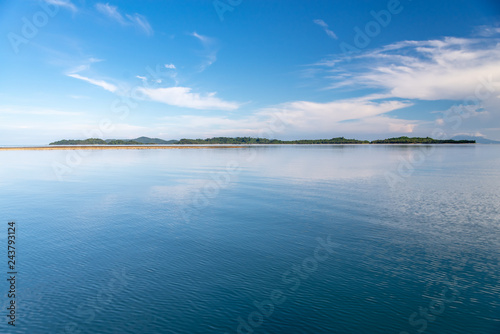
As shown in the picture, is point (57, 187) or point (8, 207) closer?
point (8, 207)

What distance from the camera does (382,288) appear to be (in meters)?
11.4

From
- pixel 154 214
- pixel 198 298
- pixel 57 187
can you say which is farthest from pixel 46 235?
pixel 57 187

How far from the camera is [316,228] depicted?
18.8 m

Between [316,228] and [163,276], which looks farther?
[316,228]

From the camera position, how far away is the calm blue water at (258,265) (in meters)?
9.77

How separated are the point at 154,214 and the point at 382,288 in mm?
17039

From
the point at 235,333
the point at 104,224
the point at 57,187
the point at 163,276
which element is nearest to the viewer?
the point at 235,333

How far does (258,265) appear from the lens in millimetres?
13523

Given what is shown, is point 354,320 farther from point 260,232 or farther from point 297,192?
point 297,192

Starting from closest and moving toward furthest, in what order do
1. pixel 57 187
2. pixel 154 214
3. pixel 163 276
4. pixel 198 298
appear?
1. pixel 198 298
2. pixel 163 276
3. pixel 154 214
4. pixel 57 187

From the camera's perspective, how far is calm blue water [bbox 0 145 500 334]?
9.77m

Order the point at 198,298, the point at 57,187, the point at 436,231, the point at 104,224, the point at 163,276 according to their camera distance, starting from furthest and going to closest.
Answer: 1. the point at 57,187
2. the point at 104,224
3. the point at 436,231
4. the point at 163,276
5. the point at 198,298

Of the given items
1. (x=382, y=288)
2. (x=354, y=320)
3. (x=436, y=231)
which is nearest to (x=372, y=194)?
(x=436, y=231)

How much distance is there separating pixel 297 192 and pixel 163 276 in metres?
20.5
